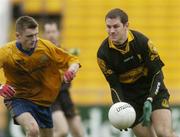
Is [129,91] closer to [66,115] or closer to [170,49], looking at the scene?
[66,115]

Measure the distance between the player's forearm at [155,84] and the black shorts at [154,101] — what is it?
0.63 feet

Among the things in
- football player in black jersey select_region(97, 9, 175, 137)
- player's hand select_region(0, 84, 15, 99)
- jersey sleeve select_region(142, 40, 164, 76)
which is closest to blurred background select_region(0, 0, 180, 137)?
football player in black jersey select_region(97, 9, 175, 137)

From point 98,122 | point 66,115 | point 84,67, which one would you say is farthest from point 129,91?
point 84,67

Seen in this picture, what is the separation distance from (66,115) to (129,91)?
3119mm

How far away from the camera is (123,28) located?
9.56m

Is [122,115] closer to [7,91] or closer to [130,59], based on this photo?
[130,59]

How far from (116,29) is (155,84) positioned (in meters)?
0.88

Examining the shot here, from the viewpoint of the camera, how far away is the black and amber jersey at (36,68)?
9930mm

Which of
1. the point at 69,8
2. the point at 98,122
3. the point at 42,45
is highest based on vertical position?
the point at 42,45

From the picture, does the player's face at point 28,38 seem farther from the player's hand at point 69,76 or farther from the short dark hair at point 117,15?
the short dark hair at point 117,15

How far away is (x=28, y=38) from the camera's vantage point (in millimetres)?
9773

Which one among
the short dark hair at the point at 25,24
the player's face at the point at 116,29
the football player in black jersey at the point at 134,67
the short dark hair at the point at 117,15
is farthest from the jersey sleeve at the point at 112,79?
the short dark hair at the point at 25,24

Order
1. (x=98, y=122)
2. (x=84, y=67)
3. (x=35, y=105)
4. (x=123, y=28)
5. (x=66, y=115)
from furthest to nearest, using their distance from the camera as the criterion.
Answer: (x=84, y=67) → (x=98, y=122) → (x=66, y=115) → (x=35, y=105) → (x=123, y=28)

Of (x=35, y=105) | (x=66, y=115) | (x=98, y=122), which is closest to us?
(x=35, y=105)
